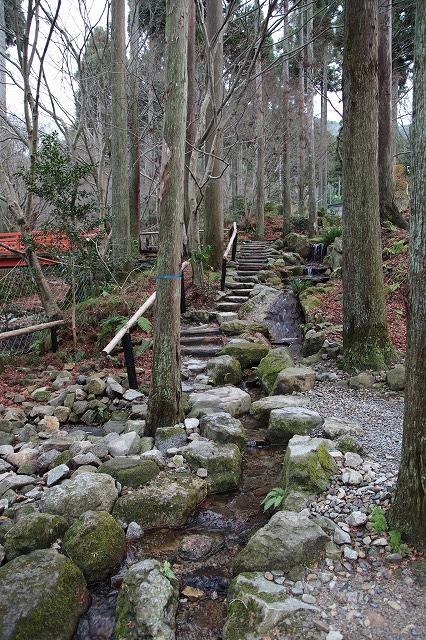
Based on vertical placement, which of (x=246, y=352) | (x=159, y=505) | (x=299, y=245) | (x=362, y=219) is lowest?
(x=159, y=505)

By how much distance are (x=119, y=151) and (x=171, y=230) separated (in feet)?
23.6

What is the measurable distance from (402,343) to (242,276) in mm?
6175

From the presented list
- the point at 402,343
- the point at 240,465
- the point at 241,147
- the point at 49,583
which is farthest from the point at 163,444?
the point at 241,147

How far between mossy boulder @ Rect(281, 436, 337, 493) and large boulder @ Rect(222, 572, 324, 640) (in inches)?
37.6

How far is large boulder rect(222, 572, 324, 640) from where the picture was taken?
2.26 meters

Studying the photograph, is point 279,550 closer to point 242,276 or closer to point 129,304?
point 129,304

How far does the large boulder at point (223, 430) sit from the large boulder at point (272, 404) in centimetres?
61

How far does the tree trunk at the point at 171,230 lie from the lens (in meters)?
4.41

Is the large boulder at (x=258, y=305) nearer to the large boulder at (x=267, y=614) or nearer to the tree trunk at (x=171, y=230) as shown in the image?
the tree trunk at (x=171, y=230)

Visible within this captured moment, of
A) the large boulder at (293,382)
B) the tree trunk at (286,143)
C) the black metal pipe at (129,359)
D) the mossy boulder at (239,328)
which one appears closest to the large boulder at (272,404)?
the large boulder at (293,382)

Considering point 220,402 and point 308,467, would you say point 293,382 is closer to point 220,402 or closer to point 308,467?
point 220,402

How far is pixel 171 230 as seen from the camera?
14.9 ft

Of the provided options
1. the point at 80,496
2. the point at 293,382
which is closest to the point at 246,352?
the point at 293,382

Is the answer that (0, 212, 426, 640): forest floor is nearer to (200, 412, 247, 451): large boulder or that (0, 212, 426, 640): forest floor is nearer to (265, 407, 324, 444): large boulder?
(265, 407, 324, 444): large boulder
